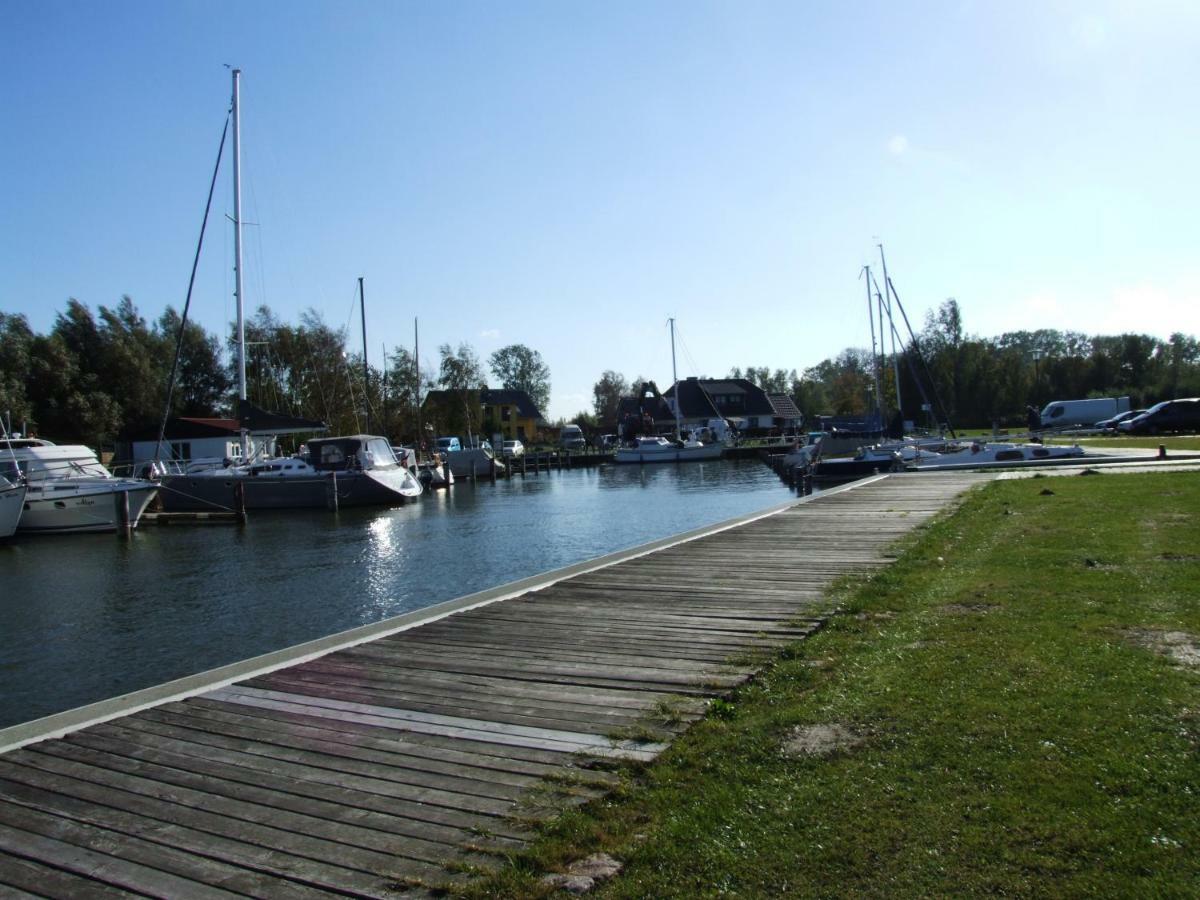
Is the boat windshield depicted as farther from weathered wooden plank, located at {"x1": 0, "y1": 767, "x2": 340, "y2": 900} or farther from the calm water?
weathered wooden plank, located at {"x1": 0, "y1": 767, "x2": 340, "y2": 900}

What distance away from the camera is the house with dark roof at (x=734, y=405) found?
317 feet

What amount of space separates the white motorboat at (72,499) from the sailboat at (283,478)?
15.6ft

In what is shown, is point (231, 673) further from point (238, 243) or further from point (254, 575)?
point (238, 243)

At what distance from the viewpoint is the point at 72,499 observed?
3216 cm

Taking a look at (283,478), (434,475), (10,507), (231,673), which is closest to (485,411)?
(434,475)

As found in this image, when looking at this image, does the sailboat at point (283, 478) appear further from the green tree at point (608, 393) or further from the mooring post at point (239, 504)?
the green tree at point (608, 393)

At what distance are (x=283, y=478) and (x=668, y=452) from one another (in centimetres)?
3860

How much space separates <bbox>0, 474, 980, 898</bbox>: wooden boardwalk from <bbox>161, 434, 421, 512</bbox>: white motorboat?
31.5 metres

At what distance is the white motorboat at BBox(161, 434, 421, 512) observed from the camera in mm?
38938

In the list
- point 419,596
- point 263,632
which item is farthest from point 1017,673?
point 419,596

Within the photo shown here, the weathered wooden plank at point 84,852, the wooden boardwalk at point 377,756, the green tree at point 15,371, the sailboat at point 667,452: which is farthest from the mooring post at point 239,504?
the sailboat at point 667,452

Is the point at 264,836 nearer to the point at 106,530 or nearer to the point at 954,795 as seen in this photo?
the point at 954,795

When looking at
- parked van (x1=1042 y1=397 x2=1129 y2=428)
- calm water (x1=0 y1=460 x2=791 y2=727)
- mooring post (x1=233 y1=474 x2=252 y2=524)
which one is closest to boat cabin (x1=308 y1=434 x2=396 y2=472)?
calm water (x1=0 y1=460 x2=791 y2=727)

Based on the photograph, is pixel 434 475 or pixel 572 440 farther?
pixel 572 440
